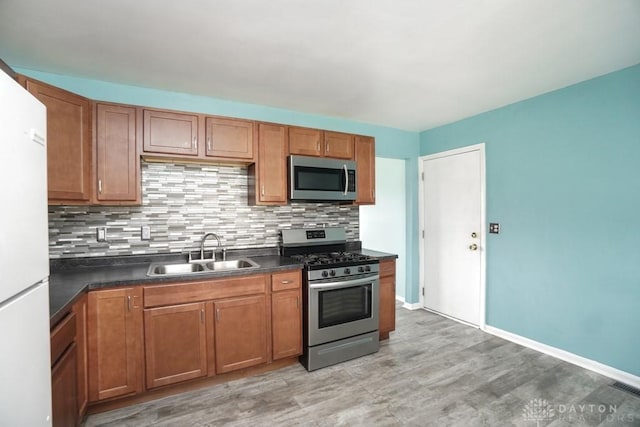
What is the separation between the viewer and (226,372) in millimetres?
2355

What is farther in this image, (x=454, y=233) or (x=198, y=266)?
(x=454, y=233)

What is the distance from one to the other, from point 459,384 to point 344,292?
1.14 m

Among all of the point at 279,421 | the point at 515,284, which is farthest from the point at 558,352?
the point at 279,421

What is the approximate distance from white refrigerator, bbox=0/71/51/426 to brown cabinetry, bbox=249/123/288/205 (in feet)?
5.75

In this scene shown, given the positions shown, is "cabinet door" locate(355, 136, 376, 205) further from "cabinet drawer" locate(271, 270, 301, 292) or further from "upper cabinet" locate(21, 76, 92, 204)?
"upper cabinet" locate(21, 76, 92, 204)

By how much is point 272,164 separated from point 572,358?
3.21 meters

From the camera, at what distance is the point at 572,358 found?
8.66 feet

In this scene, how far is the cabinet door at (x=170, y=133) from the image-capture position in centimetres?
235

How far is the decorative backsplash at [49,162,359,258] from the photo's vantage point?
7.84 ft

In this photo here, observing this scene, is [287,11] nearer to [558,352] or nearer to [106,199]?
[106,199]

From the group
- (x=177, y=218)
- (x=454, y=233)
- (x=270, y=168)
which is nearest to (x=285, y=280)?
(x=270, y=168)

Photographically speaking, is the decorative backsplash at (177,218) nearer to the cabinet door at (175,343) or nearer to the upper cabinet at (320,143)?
the upper cabinet at (320,143)

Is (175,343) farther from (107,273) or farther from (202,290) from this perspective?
(107,273)

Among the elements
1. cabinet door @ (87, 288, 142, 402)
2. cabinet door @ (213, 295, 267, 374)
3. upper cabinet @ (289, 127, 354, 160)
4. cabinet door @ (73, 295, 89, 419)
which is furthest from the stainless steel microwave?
cabinet door @ (73, 295, 89, 419)
